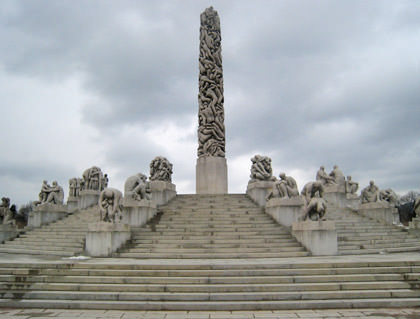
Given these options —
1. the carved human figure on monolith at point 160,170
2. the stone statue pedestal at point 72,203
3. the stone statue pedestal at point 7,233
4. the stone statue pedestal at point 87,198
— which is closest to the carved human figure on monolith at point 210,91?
the carved human figure on monolith at point 160,170

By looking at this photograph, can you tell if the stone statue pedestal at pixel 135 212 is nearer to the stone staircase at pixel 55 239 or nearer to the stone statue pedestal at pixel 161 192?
the stone staircase at pixel 55 239

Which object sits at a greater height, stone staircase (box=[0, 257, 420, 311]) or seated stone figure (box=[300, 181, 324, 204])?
seated stone figure (box=[300, 181, 324, 204])

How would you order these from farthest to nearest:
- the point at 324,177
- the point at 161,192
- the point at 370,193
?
the point at 324,177 < the point at 161,192 < the point at 370,193

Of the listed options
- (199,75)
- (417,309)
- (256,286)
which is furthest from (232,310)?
(199,75)

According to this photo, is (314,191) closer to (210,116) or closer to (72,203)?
(210,116)

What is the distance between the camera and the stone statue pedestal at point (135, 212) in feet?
44.4

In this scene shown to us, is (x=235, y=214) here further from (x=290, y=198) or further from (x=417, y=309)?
(x=417, y=309)

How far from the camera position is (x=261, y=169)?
18.0 m

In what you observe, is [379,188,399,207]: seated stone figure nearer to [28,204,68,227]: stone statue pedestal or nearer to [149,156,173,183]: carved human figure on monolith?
[149,156,173,183]: carved human figure on monolith

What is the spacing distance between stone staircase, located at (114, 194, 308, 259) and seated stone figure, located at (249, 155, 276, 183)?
2252mm

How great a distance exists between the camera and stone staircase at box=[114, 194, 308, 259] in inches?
430

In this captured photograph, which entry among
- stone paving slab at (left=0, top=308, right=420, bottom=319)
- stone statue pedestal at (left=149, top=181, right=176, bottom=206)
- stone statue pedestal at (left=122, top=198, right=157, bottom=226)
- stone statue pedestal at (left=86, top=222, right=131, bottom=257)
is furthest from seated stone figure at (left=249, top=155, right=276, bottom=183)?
stone paving slab at (left=0, top=308, right=420, bottom=319)

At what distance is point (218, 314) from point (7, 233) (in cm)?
1278

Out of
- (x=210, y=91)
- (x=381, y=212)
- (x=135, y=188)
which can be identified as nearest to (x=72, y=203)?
(x=135, y=188)
